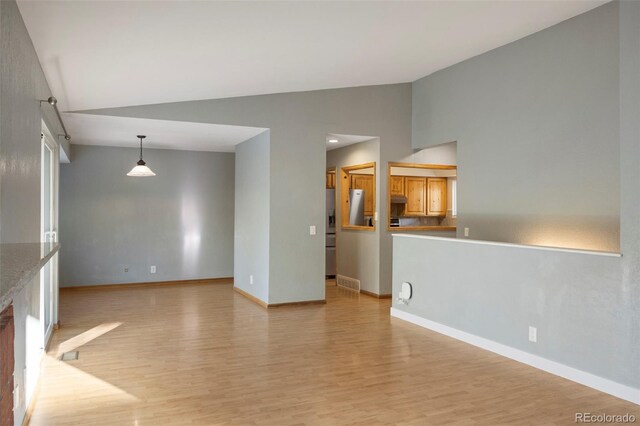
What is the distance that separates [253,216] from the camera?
23.0 ft

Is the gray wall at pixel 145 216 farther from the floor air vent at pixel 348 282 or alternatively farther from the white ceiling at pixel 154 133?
the floor air vent at pixel 348 282

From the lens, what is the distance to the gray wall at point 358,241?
23.5 feet

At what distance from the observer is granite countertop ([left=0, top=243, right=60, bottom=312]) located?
4.00 ft

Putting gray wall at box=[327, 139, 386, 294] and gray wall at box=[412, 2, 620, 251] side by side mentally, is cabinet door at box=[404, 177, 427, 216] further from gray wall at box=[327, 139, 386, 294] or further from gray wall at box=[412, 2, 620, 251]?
gray wall at box=[412, 2, 620, 251]

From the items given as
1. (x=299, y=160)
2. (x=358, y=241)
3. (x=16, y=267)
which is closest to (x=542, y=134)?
(x=299, y=160)

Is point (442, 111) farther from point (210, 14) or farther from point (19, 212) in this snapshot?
point (19, 212)

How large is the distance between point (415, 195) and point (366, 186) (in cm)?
104

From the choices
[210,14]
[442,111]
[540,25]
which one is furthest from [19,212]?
[442,111]

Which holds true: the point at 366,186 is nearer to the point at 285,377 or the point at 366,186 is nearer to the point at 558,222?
the point at 558,222

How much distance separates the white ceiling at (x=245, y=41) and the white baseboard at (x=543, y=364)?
3068 millimetres

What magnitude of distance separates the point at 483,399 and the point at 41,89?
13.0 ft

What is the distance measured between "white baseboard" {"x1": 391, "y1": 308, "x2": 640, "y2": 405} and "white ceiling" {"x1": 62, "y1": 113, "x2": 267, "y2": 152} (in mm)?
3504

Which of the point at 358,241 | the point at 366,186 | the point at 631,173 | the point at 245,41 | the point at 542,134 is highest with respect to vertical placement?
the point at 245,41

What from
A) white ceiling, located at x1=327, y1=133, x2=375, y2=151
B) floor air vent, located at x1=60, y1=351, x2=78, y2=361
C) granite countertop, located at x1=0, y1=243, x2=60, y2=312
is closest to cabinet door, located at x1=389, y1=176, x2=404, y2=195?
white ceiling, located at x1=327, y1=133, x2=375, y2=151
